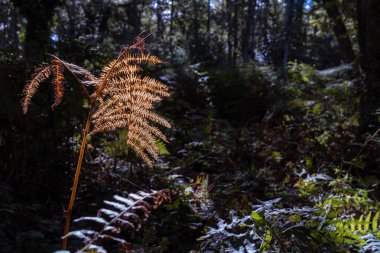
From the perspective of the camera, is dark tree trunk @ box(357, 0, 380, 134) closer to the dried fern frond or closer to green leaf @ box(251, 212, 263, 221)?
green leaf @ box(251, 212, 263, 221)

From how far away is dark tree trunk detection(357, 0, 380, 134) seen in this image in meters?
4.70

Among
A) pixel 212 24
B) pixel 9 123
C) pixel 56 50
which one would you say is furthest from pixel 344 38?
pixel 212 24

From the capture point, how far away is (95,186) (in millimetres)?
3201

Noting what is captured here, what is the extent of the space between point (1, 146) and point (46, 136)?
0.39 m

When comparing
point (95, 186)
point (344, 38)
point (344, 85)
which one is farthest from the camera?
point (344, 38)

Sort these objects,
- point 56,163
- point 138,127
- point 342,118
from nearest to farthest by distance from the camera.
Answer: point 138,127 < point 56,163 < point 342,118

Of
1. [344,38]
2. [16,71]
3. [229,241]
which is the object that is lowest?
[229,241]

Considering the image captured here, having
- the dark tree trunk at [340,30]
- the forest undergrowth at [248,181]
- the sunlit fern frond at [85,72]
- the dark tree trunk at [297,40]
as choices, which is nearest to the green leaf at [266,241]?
the forest undergrowth at [248,181]

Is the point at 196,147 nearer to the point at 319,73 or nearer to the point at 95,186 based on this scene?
the point at 95,186

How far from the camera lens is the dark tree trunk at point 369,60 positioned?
4.70m

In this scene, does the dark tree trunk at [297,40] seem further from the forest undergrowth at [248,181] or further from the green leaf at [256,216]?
the green leaf at [256,216]

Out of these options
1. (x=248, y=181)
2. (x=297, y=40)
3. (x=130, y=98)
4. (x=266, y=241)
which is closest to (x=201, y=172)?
(x=248, y=181)

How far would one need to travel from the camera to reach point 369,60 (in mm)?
4801

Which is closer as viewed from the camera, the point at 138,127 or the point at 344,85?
the point at 138,127
